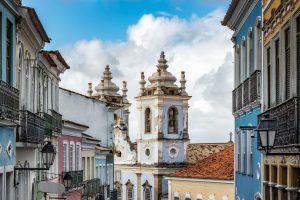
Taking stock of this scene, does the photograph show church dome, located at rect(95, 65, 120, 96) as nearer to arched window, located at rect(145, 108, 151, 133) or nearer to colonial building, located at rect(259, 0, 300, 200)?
arched window, located at rect(145, 108, 151, 133)

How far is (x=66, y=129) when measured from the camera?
2730cm

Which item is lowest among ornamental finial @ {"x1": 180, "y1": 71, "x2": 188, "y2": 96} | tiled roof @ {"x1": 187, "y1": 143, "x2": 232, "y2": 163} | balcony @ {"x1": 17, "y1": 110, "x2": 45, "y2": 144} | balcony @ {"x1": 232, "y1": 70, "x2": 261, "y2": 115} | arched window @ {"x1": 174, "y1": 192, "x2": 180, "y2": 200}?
arched window @ {"x1": 174, "y1": 192, "x2": 180, "y2": 200}

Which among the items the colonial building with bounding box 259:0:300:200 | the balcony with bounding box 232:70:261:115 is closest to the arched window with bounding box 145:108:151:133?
the balcony with bounding box 232:70:261:115

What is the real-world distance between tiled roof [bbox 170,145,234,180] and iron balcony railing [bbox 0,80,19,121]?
1091 inches

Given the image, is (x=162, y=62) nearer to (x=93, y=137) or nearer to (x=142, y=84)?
(x=142, y=84)

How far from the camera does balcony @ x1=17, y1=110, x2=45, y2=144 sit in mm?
15688

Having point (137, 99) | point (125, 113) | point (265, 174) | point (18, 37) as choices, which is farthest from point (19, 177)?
point (125, 113)

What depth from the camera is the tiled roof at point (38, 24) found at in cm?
1536

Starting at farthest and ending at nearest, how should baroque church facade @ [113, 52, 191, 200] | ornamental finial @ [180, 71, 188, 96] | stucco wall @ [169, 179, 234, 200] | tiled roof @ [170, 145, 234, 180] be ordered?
ornamental finial @ [180, 71, 188, 96]
baroque church facade @ [113, 52, 191, 200]
tiled roof @ [170, 145, 234, 180]
stucco wall @ [169, 179, 234, 200]

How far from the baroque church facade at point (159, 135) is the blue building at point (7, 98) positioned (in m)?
43.1

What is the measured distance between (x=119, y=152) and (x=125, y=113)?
6.60 m

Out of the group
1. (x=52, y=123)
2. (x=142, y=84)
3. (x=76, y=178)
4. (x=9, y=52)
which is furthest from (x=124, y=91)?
(x=9, y=52)

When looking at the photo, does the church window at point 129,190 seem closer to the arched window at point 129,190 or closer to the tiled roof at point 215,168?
the arched window at point 129,190

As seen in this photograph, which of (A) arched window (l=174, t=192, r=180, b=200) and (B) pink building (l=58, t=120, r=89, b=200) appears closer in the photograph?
(B) pink building (l=58, t=120, r=89, b=200)
